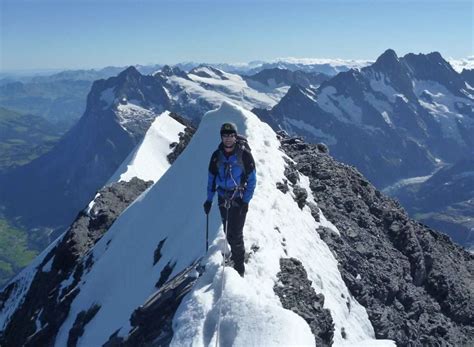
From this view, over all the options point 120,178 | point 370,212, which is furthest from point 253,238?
point 120,178

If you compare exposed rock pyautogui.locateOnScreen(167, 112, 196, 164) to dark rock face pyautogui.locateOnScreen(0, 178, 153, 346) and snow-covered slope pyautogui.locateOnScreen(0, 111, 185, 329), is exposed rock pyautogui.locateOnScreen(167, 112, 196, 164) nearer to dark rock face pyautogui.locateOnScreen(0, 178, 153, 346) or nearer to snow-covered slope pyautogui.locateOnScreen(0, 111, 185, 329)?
snow-covered slope pyautogui.locateOnScreen(0, 111, 185, 329)

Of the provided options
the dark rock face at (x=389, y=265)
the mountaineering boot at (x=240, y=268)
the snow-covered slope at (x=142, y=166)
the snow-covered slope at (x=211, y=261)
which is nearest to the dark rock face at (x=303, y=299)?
the snow-covered slope at (x=211, y=261)

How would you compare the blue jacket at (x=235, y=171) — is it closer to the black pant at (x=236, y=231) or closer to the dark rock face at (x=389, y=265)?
the black pant at (x=236, y=231)

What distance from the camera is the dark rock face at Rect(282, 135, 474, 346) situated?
3284cm

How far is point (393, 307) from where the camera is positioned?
34125 mm

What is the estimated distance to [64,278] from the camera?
48.0 meters

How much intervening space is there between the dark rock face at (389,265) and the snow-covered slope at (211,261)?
243 cm

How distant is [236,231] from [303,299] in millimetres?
5088

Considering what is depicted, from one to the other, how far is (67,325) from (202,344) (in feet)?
75.2

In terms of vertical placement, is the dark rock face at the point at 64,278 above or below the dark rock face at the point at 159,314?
below

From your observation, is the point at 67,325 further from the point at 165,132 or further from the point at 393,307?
the point at 165,132

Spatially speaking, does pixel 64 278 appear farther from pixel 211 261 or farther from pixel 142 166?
pixel 211 261

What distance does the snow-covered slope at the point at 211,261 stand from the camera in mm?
18516

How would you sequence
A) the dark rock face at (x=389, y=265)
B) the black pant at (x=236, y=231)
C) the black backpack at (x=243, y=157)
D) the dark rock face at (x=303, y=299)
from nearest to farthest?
the black backpack at (x=243, y=157), the black pant at (x=236, y=231), the dark rock face at (x=303, y=299), the dark rock face at (x=389, y=265)
